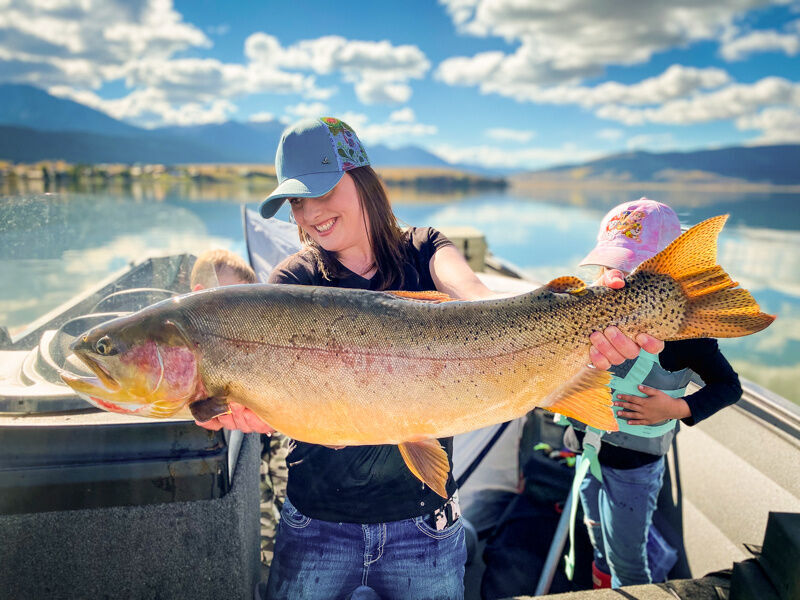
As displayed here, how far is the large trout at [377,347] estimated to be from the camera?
6.10ft

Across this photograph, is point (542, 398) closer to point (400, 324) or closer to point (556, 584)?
point (400, 324)

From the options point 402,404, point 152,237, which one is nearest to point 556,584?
point 402,404

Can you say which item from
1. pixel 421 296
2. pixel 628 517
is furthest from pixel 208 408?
pixel 628 517

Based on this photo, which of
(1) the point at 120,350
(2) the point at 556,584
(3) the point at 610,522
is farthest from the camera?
(2) the point at 556,584

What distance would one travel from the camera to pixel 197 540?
2379 mm

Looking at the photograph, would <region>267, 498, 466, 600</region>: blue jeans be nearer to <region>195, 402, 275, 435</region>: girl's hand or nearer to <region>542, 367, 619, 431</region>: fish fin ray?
<region>195, 402, 275, 435</region>: girl's hand

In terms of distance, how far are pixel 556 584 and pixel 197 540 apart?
283 centimetres

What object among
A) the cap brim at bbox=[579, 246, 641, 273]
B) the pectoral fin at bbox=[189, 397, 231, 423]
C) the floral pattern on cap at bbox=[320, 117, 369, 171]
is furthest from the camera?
the cap brim at bbox=[579, 246, 641, 273]

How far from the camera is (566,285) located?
6.67 feet

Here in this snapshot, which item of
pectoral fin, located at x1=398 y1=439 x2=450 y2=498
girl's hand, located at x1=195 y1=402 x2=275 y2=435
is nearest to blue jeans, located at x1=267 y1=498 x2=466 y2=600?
pectoral fin, located at x1=398 y1=439 x2=450 y2=498

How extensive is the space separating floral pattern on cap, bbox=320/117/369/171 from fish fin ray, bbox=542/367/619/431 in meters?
1.47

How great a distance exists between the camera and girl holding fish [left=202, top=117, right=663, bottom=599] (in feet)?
7.45

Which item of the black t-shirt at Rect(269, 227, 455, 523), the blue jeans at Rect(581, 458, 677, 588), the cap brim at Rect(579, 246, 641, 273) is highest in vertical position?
the cap brim at Rect(579, 246, 641, 273)

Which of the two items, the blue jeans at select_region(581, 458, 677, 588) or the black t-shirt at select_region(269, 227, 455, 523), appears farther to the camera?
the blue jeans at select_region(581, 458, 677, 588)
